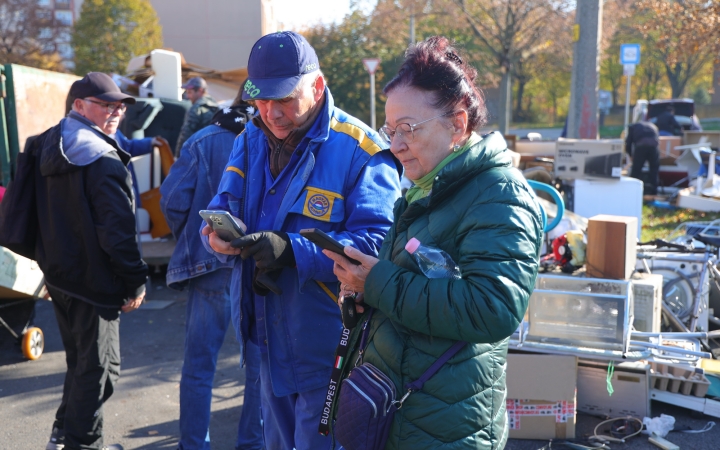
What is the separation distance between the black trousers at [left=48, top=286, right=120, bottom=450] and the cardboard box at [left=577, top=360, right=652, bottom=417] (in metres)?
2.82

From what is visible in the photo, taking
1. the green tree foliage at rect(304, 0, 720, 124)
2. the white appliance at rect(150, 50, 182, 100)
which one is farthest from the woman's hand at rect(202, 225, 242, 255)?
the green tree foliage at rect(304, 0, 720, 124)

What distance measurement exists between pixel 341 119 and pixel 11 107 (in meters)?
5.42

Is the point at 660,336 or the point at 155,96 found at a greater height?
the point at 155,96

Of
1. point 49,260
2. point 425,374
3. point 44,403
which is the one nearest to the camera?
point 425,374

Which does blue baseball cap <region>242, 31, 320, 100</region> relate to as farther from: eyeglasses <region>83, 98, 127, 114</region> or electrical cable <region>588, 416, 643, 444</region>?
electrical cable <region>588, 416, 643, 444</region>

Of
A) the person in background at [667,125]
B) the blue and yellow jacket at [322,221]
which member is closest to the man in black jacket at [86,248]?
the blue and yellow jacket at [322,221]

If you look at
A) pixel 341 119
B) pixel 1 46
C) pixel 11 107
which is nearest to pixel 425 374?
pixel 341 119

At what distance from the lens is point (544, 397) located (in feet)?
13.1

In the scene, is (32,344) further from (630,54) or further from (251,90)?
(630,54)

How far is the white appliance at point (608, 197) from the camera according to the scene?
7.56 meters

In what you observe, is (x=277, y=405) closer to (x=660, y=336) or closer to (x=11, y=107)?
(x=660, y=336)

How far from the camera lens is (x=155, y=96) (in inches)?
389

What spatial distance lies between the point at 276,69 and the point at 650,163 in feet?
40.3

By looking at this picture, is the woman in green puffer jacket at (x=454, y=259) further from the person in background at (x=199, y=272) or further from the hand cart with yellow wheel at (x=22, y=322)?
the hand cart with yellow wheel at (x=22, y=322)
